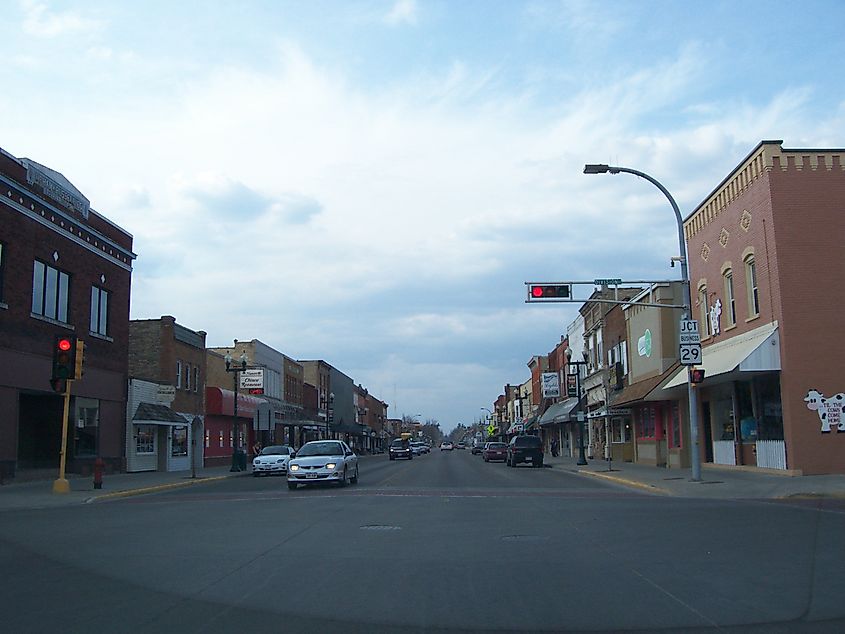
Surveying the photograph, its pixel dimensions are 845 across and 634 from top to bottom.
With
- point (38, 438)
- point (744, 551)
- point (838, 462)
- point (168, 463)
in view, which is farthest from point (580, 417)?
point (744, 551)

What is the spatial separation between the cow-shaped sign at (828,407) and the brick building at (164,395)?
25.8 m

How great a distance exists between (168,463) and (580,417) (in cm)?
2109

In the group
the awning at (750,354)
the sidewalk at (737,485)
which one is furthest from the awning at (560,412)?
the sidewalk at (737,485)

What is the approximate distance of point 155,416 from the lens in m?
40.3

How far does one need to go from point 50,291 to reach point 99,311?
4.20 m

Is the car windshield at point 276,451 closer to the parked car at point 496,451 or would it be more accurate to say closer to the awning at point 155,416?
the awning at point 155,416

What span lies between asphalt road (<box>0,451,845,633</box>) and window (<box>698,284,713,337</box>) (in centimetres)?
1506

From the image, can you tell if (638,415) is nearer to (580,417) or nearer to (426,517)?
(580,417)

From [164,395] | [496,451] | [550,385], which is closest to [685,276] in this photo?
[164,395]

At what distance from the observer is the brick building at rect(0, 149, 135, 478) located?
29.1 m

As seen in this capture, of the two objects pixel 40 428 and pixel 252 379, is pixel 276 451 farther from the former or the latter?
pixel 252 379

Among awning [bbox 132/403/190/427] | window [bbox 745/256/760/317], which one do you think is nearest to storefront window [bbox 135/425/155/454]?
awning [bbox 132/403/190/427]

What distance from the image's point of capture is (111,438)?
37125mm

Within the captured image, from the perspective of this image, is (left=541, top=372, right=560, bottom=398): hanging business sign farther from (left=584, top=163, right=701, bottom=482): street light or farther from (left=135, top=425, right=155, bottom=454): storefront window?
(left=584, top=163, right=701, bottom=482): street light
